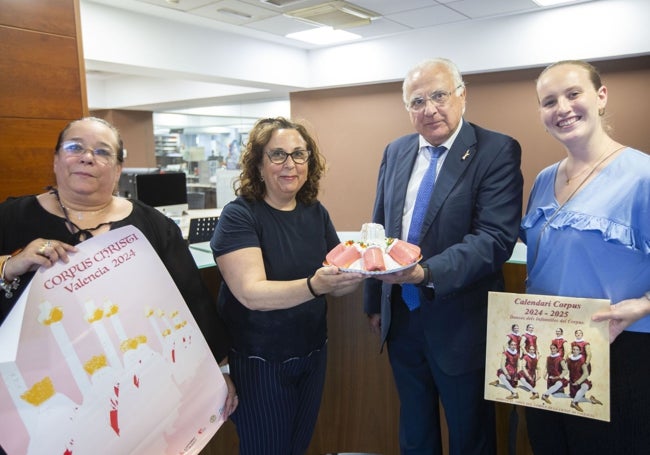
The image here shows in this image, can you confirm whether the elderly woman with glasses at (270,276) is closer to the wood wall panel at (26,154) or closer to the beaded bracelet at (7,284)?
the beaded bracelet at (7,284)

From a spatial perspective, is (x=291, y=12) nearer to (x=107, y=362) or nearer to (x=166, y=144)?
(x=107, y=362)

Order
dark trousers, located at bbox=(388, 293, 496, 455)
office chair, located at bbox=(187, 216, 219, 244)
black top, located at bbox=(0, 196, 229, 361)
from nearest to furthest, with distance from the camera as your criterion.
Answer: black top, located at bbox=(0, 196, 229, 361), dark trousers, located at bbox=(388, 293, 496, 455), office chair, located at bbox=(187, 216, 219, 244)

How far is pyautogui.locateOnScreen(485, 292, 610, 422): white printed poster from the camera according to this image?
1363 millimetres

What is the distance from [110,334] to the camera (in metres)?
1.30

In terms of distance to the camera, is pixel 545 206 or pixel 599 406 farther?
pixel 545 206

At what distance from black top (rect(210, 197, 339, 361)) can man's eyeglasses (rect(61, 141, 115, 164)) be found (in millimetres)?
366

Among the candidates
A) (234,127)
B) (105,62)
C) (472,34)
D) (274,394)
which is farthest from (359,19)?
(234,127)

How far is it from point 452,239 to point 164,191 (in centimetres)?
451

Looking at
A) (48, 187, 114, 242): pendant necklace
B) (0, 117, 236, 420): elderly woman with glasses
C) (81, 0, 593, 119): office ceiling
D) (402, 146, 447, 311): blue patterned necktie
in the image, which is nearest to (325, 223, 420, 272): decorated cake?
(402, 146, 447, 311): blue patterned necktie

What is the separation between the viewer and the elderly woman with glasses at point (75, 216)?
1.23 metres

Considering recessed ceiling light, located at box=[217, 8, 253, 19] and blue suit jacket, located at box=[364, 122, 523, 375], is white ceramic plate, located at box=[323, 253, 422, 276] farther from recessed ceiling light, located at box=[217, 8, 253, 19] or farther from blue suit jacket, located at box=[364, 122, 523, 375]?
recessed ceiling light, located at box=[217, 8, 253, 19]

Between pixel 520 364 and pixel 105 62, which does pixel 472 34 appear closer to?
pixel 105 62

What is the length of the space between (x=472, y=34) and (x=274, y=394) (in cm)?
507

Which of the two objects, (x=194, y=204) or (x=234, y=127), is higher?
(x=234, y=127)
